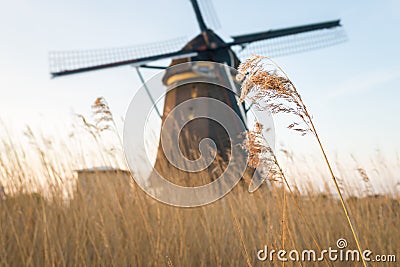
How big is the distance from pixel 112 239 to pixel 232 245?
2.72ft

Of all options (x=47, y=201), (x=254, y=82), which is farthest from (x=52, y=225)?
(x=254, y=82)

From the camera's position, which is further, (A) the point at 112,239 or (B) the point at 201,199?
(B) the point at 201,199

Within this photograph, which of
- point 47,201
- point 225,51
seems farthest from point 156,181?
point 225,51

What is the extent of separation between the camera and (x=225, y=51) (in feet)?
34.9

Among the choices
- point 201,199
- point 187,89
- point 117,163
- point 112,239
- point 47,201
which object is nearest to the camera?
point 112,239

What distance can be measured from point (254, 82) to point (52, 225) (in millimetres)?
1894

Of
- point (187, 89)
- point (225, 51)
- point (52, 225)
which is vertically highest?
point (225, 51)

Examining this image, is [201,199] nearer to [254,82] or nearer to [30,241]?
[30,241]

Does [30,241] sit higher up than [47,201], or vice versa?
[47,201]

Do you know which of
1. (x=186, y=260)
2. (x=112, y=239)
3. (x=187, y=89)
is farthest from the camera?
(x=187, y=89)

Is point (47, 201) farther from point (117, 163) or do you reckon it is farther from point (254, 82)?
point (254, 82)

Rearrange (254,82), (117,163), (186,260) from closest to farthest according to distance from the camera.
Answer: (254,82) → (186,260) → (117,163)

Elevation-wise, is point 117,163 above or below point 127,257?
above

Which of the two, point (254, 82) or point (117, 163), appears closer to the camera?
point (254, 82)
